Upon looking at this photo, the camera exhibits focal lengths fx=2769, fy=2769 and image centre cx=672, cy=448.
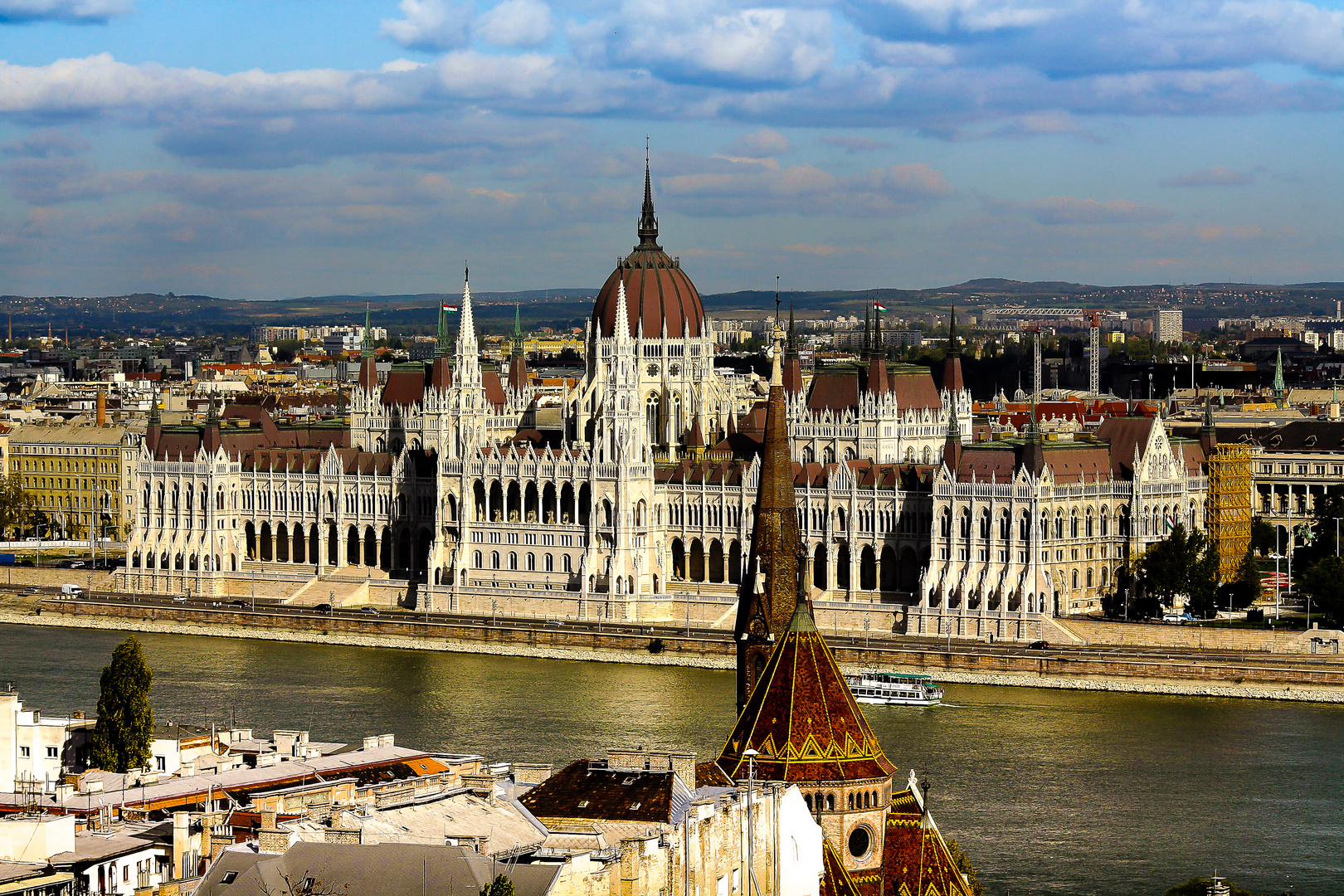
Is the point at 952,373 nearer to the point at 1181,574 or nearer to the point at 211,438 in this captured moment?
the point at 1181,574

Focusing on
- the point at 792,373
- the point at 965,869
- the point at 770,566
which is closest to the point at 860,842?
the point at 965,869

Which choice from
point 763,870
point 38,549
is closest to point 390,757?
point 763,870

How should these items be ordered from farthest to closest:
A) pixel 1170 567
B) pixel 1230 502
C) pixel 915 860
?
pixel 1230 502, pixel 1170 567, pixel 915 860

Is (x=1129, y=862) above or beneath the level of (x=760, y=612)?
beneath

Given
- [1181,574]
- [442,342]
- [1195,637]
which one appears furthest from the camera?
[442,342]

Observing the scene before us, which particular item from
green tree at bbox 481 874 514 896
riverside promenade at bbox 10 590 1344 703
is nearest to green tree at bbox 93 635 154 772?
green tree at bbox 481 874 514 896

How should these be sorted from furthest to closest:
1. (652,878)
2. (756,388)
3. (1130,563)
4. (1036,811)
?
(756,388), (1130,563), (1036,811), (652,878)

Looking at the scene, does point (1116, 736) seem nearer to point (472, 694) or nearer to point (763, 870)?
point (472, 694)
